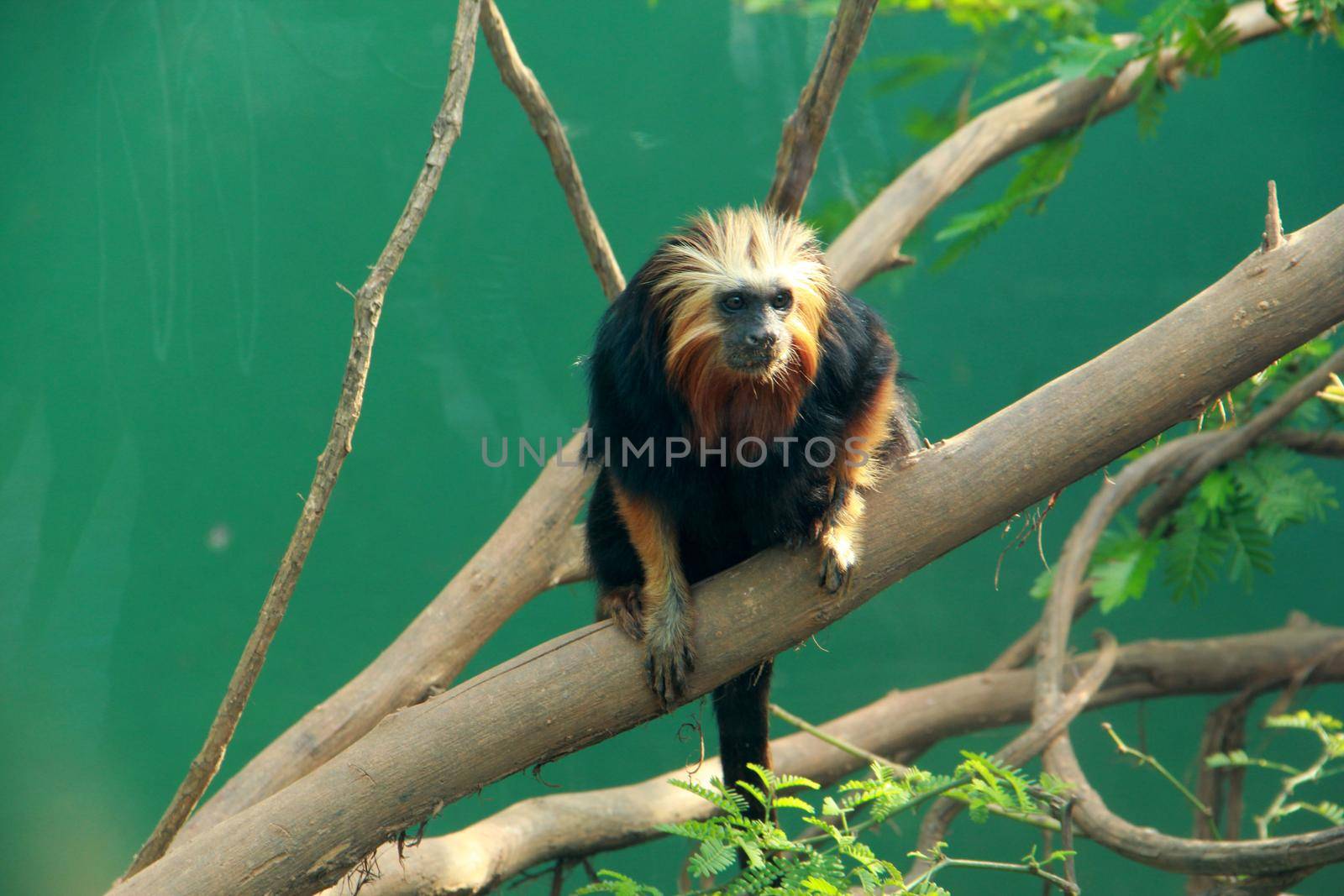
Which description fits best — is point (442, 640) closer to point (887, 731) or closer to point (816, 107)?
point (887, 731)

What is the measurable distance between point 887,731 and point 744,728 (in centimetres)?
112

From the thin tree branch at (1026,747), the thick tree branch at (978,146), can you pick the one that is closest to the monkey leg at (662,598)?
the thin tree branch at (1026,747)

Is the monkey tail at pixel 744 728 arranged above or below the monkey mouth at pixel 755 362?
below

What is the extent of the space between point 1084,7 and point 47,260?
12.3 ft

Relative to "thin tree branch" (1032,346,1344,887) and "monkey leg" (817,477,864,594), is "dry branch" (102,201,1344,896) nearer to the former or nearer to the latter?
"monkey leg" (817,477,864,594)

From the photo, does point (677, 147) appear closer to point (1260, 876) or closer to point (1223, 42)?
point (1223, 42)

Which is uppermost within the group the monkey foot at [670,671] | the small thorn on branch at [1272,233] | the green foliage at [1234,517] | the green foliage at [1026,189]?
the green foliage at [1026,189]

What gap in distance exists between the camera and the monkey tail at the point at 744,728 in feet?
7.78

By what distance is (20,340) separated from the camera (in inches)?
140

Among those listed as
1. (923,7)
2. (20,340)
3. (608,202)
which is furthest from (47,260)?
(923,7)

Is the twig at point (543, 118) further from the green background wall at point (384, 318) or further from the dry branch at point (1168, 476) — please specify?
the dry branch at point (1168, 476)

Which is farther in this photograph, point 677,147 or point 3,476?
point 677,147

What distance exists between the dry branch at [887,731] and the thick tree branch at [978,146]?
4.67 feet

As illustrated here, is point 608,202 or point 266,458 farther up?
point 608,202
